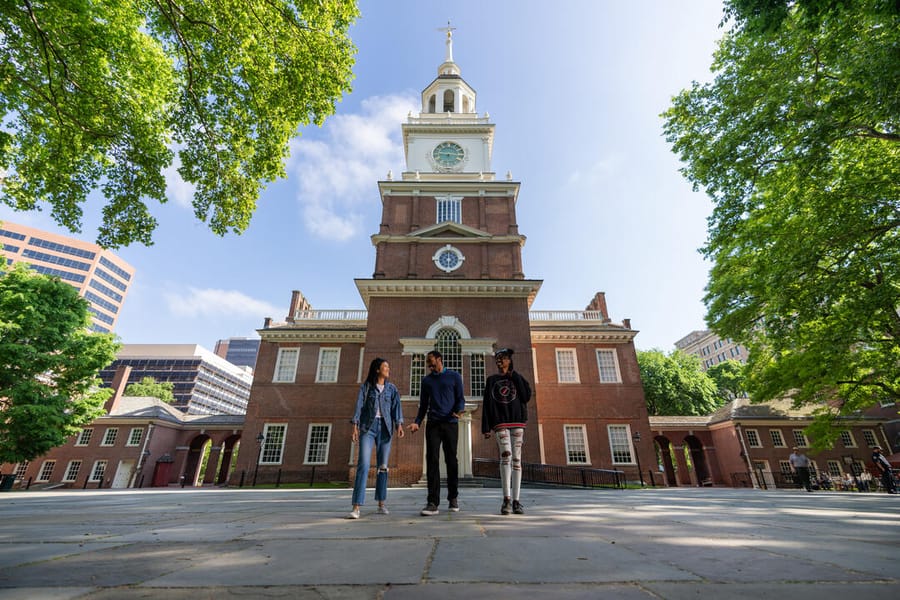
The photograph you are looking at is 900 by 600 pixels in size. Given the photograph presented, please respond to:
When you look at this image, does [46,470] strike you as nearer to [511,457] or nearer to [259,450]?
[259,450]

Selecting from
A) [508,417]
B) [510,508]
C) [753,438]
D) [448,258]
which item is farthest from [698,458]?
[508,417]

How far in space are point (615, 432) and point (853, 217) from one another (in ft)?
49.2

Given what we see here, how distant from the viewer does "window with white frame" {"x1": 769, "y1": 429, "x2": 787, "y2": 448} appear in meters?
26.6

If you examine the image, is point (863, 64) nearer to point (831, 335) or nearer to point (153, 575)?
point (831, 335)

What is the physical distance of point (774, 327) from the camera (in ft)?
37.6

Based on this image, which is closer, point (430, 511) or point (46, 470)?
point (430, 511)

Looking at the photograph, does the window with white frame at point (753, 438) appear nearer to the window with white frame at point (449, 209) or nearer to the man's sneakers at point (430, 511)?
the window with white frame at point (449, 209)

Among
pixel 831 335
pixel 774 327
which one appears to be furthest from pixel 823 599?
pixel 831 335

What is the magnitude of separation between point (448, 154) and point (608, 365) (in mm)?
16276

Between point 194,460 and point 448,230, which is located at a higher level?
point 448,230

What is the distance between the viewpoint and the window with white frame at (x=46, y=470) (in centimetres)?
2736

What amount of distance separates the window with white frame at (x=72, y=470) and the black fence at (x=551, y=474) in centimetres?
2885

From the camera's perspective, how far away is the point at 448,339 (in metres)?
19.1

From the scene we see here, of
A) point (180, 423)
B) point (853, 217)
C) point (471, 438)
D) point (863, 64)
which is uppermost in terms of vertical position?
point (863, 64)
